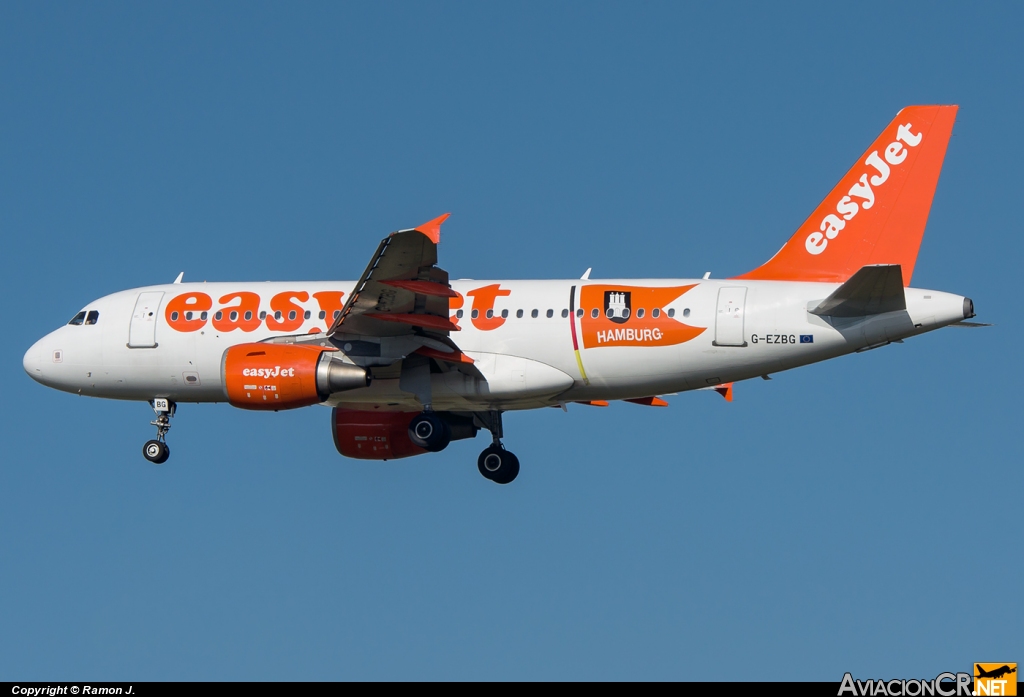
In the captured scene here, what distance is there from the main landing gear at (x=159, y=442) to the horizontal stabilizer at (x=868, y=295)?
52.6 feet

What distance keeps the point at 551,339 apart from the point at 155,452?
10.6m

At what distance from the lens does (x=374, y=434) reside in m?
41.3

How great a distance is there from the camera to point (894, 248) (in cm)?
3628

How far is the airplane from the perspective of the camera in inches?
1378

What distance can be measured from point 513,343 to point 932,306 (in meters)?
9.37

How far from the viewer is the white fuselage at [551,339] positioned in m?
35.3

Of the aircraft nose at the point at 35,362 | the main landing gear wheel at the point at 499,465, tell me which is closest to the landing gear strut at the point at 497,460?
the main landing gear wheel at the point at 499,465

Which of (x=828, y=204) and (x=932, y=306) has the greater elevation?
(x=828, y=204)

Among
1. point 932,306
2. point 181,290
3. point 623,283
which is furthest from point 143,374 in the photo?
point 932,306

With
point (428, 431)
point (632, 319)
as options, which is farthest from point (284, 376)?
point (632, 319)

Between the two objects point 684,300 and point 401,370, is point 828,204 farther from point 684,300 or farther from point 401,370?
point 401,370

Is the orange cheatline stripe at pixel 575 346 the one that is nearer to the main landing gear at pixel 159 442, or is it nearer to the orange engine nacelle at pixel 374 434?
the orange engine nacelle at pixel 374 434

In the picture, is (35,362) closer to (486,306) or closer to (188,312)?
(188,312)

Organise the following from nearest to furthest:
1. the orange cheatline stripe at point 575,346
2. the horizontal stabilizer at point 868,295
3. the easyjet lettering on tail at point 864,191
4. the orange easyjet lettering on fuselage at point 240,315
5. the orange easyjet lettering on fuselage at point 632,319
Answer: the horizontal stabilizer at point 868,295, the orange easyjet lettering on fuselage at point 632,319, the orange cheatline stripe at point 575,346, the easyjet lettering on tail at point 864,191, the orange easyjet lettering on fuselage at point 240,315
